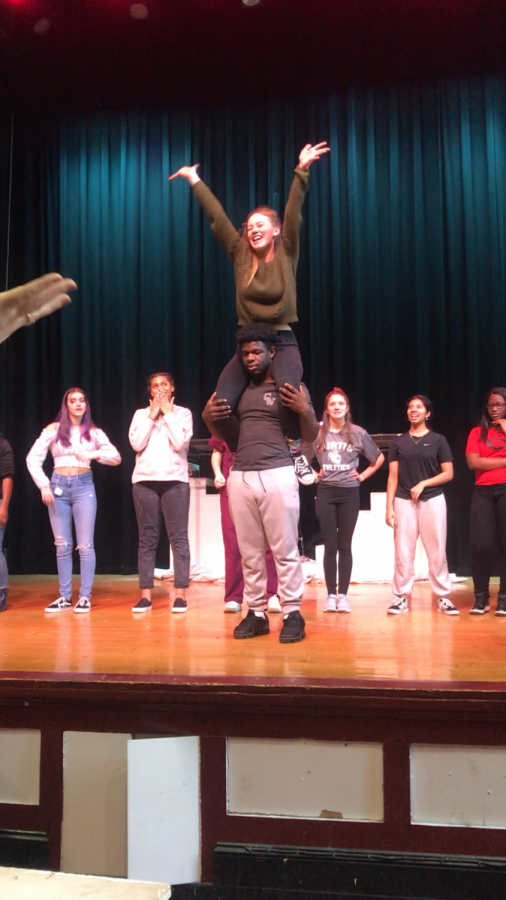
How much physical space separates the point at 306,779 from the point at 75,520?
2400 mm

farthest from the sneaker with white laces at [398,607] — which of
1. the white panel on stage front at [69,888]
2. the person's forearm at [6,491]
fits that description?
the white panel on stage front at [69,888]

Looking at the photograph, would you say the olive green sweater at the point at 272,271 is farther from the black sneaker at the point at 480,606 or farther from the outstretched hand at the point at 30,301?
the black sneaker at the point at 480,606

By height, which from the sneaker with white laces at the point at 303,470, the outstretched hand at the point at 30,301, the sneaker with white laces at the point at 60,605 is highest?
the outstretched hand at the point at 30,301

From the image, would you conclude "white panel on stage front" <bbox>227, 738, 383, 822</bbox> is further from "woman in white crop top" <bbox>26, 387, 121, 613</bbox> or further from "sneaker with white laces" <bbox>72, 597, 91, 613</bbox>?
"woman in white crop top" <bbox>26, 387, 121, 613</bbox>

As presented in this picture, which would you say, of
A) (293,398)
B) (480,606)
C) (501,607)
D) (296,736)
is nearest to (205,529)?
(480,606)

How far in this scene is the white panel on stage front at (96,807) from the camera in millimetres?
2152

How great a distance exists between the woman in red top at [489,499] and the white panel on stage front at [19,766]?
237 centimetres

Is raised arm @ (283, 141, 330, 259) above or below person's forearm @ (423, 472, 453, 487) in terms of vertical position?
above

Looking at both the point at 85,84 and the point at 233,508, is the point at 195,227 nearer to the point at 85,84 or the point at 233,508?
the point at 85,84

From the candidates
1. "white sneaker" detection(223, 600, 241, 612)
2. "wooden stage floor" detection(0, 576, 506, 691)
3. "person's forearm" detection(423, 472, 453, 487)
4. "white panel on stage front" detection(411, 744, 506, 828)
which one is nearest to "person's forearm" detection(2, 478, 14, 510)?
"wooden stage floor" detection(0, 576, 506, 691)

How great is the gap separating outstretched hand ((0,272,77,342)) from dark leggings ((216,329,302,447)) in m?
1.22

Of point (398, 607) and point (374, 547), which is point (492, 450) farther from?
point (374, 547)

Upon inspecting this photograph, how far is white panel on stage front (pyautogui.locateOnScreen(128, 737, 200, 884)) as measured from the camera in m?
2.09

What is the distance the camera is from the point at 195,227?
6.39m
